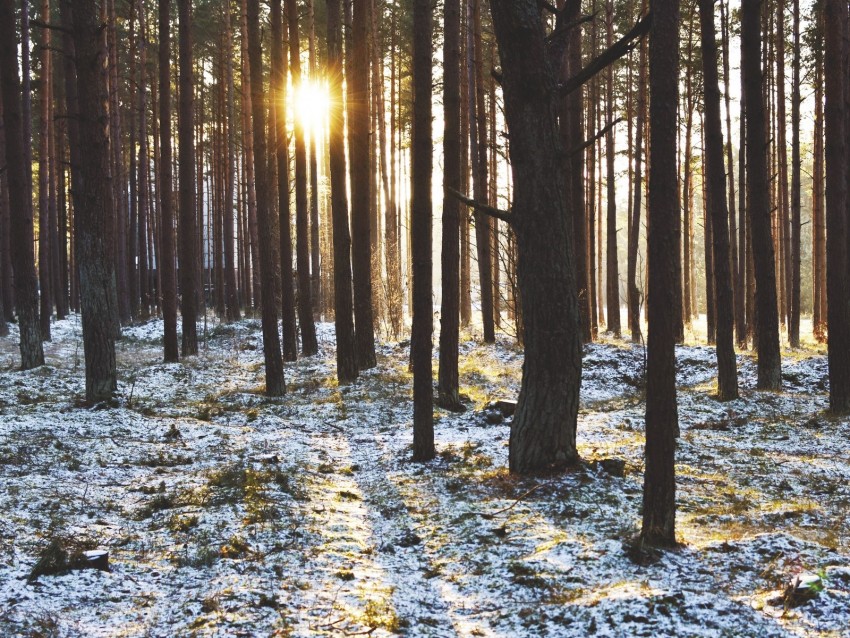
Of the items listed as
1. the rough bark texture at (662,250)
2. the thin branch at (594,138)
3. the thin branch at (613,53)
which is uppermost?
the thin branch at (613,53)

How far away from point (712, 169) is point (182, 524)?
32.7 ft

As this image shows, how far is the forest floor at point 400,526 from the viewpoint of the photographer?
3.62 metres

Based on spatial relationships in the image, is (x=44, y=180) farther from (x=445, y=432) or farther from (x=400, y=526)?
(x=400, y=526)

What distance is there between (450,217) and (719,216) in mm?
4669

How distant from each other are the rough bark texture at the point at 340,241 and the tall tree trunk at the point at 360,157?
477 mm

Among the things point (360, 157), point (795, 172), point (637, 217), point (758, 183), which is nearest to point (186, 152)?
point (360, 157)

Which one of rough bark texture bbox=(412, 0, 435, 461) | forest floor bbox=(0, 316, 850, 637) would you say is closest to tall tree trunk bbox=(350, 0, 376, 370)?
forest floor bbox=(0, 316, 850, 637)

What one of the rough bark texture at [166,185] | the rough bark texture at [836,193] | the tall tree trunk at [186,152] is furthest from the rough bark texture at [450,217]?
the tall tree trunk at [186,152]

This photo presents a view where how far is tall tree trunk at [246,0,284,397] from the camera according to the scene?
11.1 meters

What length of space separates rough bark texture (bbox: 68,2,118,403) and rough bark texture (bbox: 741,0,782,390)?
34.9 feet

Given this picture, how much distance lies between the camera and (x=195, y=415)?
1020 centimetres

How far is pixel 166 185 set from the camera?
15.7 meters

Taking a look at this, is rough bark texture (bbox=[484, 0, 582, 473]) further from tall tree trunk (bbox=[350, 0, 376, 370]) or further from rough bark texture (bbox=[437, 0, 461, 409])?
tall tree trunk (bbox=[350, 0, 376, 370])

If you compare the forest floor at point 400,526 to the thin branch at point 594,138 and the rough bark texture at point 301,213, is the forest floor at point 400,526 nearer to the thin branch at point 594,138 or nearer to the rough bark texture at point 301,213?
the thin branch at point 594,138
